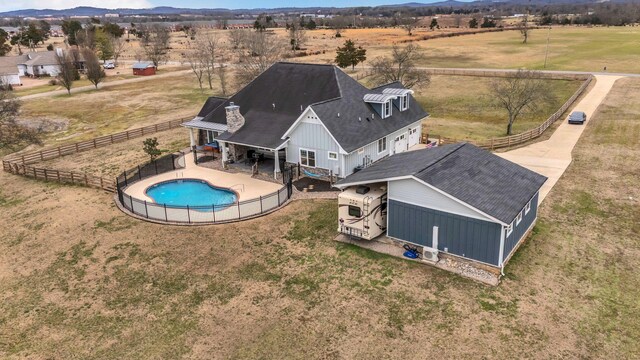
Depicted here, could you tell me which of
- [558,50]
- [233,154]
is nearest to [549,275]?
[233,154]

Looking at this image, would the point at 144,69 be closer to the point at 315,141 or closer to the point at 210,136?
the point at 210,136

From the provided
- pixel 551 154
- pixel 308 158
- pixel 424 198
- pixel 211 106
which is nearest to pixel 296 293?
pixel 424 198

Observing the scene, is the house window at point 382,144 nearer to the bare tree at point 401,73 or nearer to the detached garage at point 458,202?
the detached garage at point 458,202

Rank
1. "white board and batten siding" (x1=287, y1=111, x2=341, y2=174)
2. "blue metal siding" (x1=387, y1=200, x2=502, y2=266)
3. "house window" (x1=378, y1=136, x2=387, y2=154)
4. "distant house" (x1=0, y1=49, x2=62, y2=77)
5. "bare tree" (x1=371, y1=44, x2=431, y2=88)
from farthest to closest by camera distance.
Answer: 1. "distant house" (x1=0, y1=49, x2=62, y2=77)
2. "bare tree" (x1=371, y1=44, x2=431, y2=88)
3. "house window" (x1=378, y1=136, x2=387, y2=154)
4. "white board and batten siding" (x1=287, y1=111, x2=341, y2=174)
5. "blue metal siding" (x1=387, y1=200, x2=502, y2=266)

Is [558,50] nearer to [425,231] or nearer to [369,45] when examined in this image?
[369,45]

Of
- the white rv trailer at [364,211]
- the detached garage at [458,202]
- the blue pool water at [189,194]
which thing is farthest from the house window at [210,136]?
the white rv trailer at [364,211]

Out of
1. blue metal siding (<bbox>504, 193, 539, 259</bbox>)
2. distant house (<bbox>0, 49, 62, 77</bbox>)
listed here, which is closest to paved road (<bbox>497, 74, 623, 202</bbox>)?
blue metal siding (<bbox>504, 193, 539, 259</bbox>)

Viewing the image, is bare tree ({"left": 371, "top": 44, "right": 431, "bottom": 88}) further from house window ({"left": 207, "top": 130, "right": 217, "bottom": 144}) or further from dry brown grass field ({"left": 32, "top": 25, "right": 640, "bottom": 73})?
dry brown grass field ({"left": 32, "top": 25, "right": 640, "bottom": 73})
